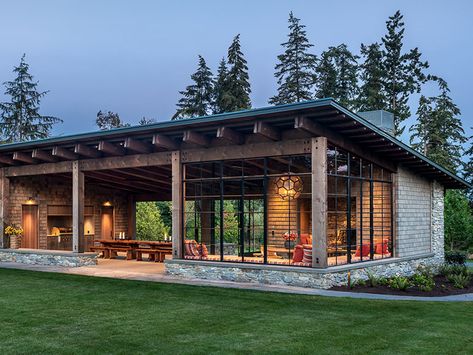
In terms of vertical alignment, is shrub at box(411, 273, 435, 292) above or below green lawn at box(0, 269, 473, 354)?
below

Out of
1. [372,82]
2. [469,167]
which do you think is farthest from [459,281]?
[469,167]

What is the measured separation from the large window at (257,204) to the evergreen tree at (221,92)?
50.9ft

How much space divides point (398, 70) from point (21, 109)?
29354 millimetres

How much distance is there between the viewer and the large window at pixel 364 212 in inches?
553

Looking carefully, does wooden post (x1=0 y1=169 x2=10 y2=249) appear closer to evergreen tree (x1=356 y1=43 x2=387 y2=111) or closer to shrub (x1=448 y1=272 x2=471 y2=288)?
shrub (x1=448 y1=272 x2=471 y2=288)

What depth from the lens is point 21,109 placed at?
144ft

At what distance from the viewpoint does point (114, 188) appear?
24438 millimetres

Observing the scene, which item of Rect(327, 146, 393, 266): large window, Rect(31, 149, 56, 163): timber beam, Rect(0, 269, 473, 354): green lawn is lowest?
Rect(0, 269, 473, 354): green lawn

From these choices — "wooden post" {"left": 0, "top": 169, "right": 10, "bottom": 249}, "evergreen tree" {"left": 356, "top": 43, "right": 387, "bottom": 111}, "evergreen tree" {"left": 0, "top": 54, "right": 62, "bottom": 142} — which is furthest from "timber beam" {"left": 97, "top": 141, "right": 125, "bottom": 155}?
"evergreen tree" {"left": 0, "top": 54, "right": 62, "bottom": 142}

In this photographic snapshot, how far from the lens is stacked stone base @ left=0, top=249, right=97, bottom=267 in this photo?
1736 cm

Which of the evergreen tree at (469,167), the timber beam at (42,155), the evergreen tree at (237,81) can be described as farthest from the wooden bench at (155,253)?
the evergreen tree at (469,167)

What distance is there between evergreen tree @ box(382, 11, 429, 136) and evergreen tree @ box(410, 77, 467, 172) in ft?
5.37

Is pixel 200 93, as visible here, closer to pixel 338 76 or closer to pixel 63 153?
pixel 338 76

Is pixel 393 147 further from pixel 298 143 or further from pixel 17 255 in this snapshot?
pixel 17 255
